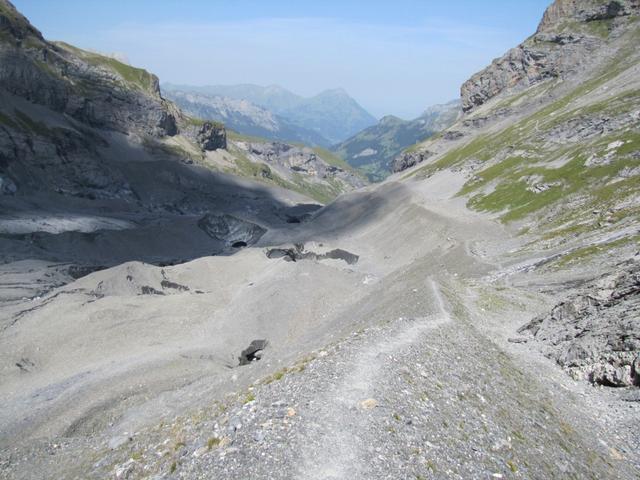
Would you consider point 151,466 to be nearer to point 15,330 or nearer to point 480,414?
point 480,414

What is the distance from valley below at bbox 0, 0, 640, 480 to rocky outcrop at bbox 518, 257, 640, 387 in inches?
4.4

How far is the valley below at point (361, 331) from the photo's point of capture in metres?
18.0

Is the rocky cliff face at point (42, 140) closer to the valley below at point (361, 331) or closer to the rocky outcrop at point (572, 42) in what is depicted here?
the valley below at point (361, 331)

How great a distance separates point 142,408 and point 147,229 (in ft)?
301

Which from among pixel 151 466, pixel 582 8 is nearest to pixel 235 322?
pixel 151 466

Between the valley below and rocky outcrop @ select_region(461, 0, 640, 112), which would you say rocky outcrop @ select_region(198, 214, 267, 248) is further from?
rocky outcrop @ select_region(461, 0, 640, 112)

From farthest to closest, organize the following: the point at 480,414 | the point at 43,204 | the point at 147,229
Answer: the point at 43,204
the point at 147,229
the point at 480,414

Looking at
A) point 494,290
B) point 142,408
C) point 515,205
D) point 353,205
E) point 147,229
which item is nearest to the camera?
point 142,408

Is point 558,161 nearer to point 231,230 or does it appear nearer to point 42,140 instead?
point 231,230

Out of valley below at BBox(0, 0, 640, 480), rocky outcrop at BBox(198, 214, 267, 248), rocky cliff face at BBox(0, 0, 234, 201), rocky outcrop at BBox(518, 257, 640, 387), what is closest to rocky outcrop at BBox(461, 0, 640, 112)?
valley below at BBox(0, 0, 640, 480)

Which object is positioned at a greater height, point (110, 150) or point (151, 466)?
point (110, 150)

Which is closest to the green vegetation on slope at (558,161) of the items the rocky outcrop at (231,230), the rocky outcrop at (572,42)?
the rocky outcrop at (572,42)

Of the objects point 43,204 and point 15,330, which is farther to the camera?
point 43,204

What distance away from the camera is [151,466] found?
57.4 ft
